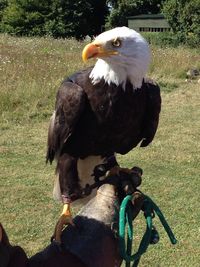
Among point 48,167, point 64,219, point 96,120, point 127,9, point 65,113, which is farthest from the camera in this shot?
point 127,9

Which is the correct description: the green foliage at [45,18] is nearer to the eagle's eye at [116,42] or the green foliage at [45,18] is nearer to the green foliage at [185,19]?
the green foliage at [185,19]

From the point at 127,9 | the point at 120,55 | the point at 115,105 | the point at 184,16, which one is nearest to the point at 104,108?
the point at 115,105

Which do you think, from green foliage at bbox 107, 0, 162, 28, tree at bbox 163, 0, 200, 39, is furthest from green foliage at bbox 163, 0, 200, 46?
green foliage at bbox 107, 0, 162, 28

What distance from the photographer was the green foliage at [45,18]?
33812 mm

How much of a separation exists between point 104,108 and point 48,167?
3239 mm

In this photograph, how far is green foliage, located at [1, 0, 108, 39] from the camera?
3381cm

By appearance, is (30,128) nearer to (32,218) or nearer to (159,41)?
(32,218)

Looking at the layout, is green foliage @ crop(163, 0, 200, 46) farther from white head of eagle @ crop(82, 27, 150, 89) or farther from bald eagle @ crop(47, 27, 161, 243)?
white head of eagle @ crop(82, 27, 150, 89)

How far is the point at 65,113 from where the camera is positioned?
119 inches

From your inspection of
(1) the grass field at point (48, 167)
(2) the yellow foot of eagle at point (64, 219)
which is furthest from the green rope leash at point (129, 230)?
(1) the grass field at point (48, 167)

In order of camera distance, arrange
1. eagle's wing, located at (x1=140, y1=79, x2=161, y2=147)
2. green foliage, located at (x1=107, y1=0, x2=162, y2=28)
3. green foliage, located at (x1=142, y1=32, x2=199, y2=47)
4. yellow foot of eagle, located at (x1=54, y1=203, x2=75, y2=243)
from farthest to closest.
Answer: green foliage, located at (x1=107, y1=0, x2=162, y2=28) < green foliage, located at (x1=142, y1=32, x2=199, y2=47) < eagle's wing, located at (x1=140, y1=79, x2=161, y2=147) < yellow foot of eagle, located at (x1=54, y1=203, x2=75, y2=243)

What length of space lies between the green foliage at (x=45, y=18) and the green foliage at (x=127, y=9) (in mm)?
3177

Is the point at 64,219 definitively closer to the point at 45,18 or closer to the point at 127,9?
the point at 45,18

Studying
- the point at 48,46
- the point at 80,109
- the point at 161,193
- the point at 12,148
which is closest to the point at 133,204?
the point at 80,109
